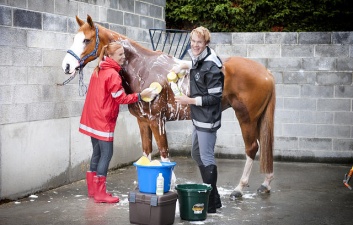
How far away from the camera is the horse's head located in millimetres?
6223

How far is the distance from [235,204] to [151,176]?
1457mm

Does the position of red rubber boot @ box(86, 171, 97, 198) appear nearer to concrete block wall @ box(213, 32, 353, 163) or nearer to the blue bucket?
the blue bucket

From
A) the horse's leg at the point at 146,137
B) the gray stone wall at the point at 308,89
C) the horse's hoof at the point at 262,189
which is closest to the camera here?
the horse's leg at the point at 146,137

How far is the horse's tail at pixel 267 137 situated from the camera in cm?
687

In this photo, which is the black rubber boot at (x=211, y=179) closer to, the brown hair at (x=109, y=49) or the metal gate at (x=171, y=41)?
the brown hair at (x=109, y=49)

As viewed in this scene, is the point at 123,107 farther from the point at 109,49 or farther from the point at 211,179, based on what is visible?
the point at 211,179

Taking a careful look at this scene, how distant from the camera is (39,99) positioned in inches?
273

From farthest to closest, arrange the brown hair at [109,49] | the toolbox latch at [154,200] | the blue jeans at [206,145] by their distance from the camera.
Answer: the brown hair at [109,49] < the blue jeans at [206,145] < the toolbox latch at [154,200]

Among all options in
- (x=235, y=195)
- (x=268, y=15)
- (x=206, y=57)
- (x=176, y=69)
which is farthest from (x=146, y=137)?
(x=268, y=15)

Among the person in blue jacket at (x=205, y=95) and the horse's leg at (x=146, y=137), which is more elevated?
the person in blue jacket at (x=205, y=95)

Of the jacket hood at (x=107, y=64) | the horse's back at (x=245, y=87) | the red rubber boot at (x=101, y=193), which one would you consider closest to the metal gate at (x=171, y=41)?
the horse's back at (x=245, y=87)

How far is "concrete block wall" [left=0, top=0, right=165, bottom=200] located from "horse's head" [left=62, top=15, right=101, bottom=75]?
28.7 inches

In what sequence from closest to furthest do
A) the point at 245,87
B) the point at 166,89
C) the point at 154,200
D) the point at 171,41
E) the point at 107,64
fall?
the point at 154,200, the point at 107,64, the point at 166,89, the point at 245,87, the point at 171,41

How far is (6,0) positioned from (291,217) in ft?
13.0
